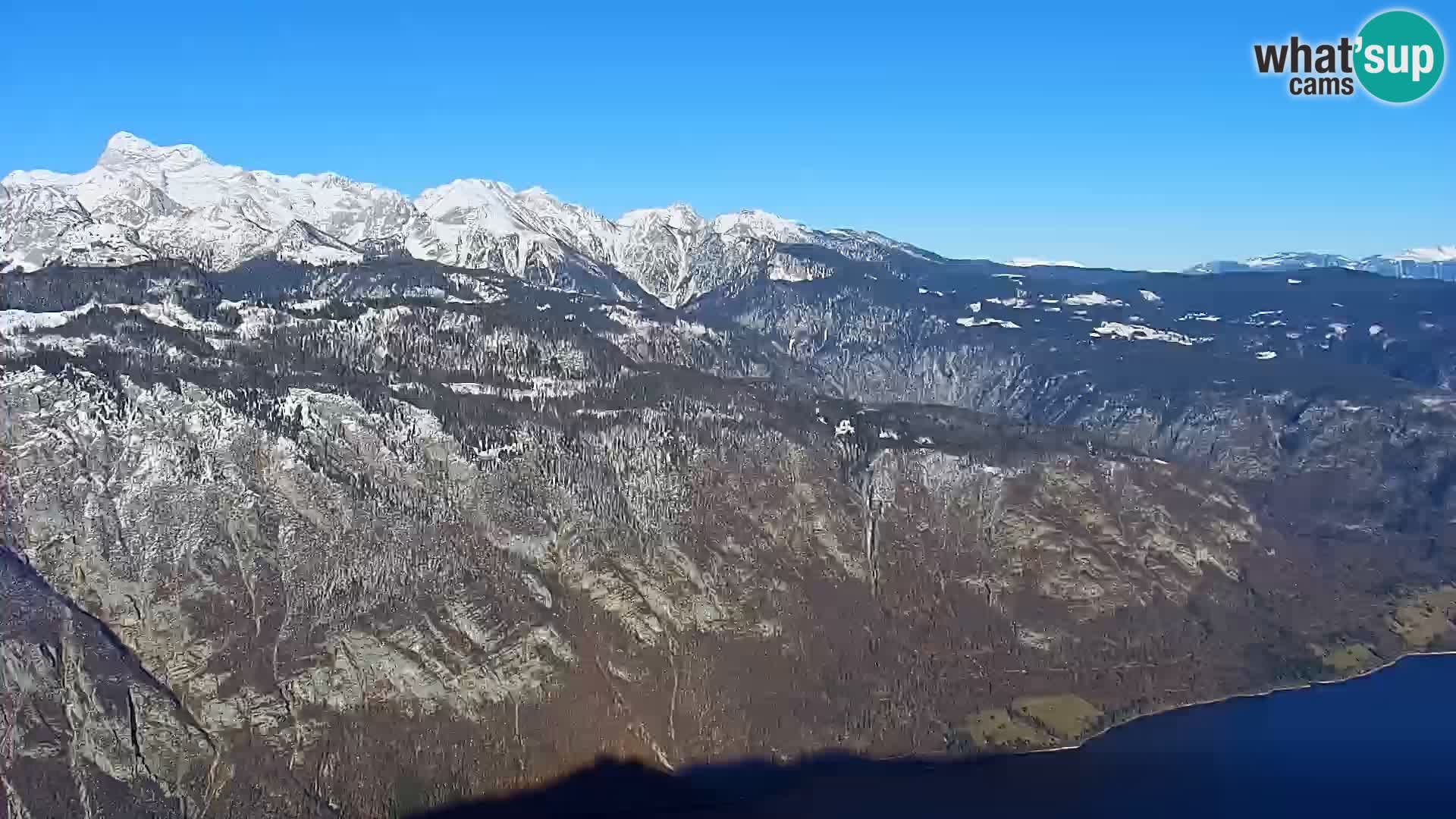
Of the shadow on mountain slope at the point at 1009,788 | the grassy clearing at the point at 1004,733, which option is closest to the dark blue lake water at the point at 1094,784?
the shadow on mountain slope at the point at 1009,788

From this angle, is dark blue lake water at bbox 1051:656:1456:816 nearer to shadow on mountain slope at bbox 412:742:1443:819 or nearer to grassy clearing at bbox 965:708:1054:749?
shadow on mountain slope at bbox 412:742:1443:819

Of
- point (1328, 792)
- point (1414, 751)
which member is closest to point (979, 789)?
point (1328, 792)

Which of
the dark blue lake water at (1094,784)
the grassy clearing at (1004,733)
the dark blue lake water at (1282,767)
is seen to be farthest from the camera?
the grassy clearing at (1004,733)

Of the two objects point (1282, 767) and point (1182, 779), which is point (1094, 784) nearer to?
point (1182, 779)

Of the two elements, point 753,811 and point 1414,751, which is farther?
point 1414,751

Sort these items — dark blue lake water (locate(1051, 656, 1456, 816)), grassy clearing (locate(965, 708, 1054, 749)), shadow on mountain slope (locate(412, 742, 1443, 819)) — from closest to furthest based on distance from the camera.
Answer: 1. shadow on mountain slope (locate(412, 742, 1443, 819))
2. dark blue lake water (locate(1051, 656, 1456, 816))
3. grassy clearing (locate(965, 708, 1054, 749))

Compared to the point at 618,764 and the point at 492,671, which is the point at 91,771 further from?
the point at 618,764

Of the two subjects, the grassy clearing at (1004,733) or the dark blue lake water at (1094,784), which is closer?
the dark blue lake water at (1094,784)

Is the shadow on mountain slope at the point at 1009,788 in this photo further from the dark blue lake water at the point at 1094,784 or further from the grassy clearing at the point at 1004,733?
the grassy clearing at the point at 1004,733

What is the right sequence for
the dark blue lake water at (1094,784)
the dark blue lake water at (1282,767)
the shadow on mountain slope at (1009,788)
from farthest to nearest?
the dark blue lake water at (1282,767) → the shadow on mountain slope at (1009,788) → the dark blue lake water at (1094,784)

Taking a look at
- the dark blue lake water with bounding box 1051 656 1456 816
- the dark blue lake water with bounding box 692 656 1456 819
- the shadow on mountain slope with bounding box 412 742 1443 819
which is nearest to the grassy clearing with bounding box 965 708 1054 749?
the dark blue lake water with bounding box 692 656 1456 819

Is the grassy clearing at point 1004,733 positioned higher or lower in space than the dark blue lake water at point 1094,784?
higher
